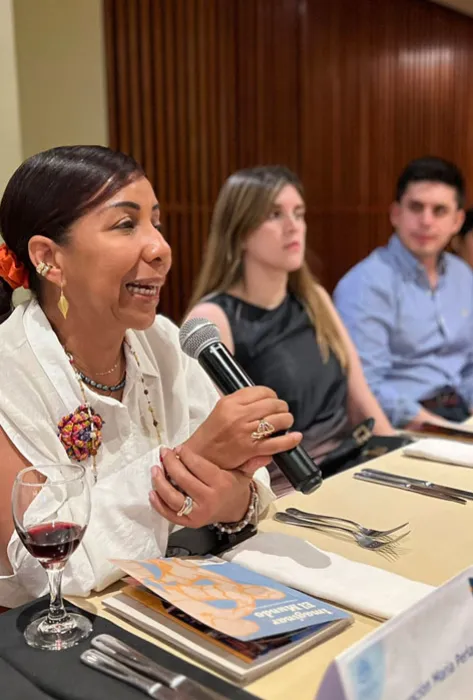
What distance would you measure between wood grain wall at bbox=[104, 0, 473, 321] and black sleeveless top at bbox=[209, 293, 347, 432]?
133 cm

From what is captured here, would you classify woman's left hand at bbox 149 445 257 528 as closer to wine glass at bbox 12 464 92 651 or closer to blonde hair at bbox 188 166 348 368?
wine glass at bbox 12 464 92 651

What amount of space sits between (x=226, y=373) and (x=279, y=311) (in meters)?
1.16

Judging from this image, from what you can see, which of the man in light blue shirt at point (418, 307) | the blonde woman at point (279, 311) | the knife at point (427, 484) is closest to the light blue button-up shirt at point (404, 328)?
the man in light blue shirt at point (418, 307)

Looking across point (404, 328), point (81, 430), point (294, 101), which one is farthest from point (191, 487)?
point (294, 101)

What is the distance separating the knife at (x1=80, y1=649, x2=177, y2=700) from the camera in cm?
72

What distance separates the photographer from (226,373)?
1.14m

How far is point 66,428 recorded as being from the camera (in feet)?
3.91

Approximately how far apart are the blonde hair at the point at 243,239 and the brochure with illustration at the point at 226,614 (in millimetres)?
1399

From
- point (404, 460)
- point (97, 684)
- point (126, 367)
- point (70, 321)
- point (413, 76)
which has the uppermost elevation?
point (413, 76)

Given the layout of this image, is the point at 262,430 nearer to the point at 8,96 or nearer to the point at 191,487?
the point at 191,487

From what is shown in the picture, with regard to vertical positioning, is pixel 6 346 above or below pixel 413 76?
below

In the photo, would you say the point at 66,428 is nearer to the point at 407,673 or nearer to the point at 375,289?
the point at 407,673

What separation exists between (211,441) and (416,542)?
34cm

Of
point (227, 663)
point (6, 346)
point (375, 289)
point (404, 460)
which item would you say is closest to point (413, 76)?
point (375, 289)
